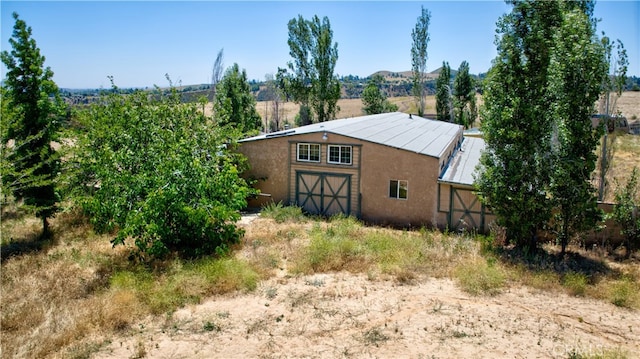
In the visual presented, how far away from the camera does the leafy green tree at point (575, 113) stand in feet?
43.1

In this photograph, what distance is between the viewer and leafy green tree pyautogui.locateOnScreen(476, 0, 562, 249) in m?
14.2

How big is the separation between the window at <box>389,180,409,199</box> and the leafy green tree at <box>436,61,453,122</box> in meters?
27.6

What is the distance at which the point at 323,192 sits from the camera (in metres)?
21.2

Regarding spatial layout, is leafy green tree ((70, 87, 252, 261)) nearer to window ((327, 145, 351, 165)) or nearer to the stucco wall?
the stucco wall

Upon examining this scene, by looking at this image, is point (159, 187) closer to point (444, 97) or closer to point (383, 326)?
point (383, 326)

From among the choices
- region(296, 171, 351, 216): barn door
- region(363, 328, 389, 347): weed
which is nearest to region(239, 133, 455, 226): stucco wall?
region(296, 171, 351, 216): barn door

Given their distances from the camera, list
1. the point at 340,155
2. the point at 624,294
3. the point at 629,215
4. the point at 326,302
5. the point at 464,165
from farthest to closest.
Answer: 1. the point at 464,165
2. the point at 340,155
3. the point at 629,215
4. the point at 624,294
5. the point at 326,302

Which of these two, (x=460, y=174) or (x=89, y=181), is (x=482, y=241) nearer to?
(x=460, y=174)

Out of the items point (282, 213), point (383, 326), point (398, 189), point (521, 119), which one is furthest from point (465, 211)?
point (383, 326)

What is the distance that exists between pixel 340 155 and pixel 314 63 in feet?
72.3

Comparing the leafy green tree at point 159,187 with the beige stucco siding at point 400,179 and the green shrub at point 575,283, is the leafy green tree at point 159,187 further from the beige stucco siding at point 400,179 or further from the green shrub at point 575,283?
the green shrub at point 575,283

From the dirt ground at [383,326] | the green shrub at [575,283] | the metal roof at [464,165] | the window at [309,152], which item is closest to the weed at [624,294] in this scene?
the dirt ground at [383,326]

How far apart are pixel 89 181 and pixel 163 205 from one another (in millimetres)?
5732

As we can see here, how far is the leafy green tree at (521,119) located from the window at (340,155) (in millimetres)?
7021
